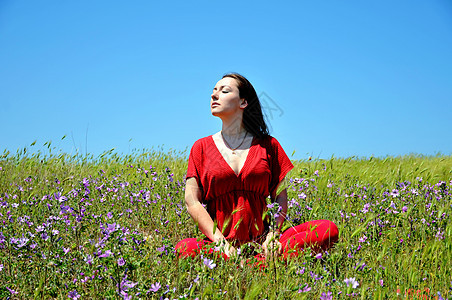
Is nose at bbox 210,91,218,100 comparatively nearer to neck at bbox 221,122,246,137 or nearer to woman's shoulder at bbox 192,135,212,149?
neck at bbox 221,122,246,137


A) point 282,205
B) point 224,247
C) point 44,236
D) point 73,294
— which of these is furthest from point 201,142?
point 73,294

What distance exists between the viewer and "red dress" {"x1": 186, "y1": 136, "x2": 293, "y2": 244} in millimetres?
3566

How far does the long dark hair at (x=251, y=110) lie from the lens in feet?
12.6

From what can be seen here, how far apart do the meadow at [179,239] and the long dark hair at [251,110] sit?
2.67 feet

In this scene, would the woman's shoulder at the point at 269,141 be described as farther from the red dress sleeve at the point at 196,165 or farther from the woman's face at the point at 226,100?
the red dress sleeve at the point at 196,165

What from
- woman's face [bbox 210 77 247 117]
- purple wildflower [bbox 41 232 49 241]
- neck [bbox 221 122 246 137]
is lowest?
purple wildflower [bbox 41 232 49 241]

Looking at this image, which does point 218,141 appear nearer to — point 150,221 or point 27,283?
point 150,221

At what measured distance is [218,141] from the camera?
3.83 meters

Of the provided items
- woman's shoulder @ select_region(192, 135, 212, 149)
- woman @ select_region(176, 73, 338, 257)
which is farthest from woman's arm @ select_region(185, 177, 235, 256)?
woman's shoulder @ select_region(192, 135, 212, 149)

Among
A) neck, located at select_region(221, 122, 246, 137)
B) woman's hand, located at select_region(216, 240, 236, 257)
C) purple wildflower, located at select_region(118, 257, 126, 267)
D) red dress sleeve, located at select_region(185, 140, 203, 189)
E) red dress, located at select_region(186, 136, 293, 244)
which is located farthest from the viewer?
neck, located at select_region(221, 122, 246, 137)

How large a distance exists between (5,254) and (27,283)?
0.60 m

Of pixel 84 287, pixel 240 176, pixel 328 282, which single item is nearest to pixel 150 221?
pixel 240 176

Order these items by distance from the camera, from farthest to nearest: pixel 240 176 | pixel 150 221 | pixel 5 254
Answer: pixel 150 221 < pixel 240 176 < pixel 5 254

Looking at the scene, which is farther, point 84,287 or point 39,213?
point 39,213
